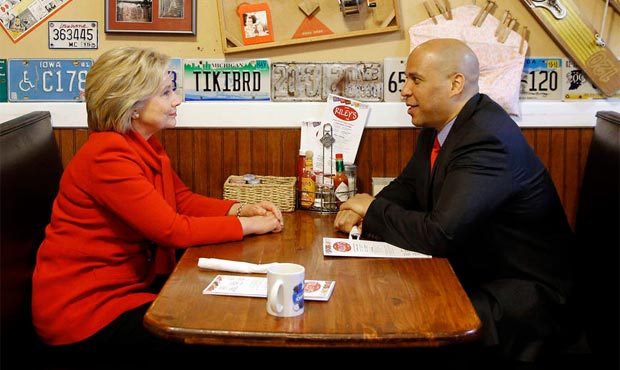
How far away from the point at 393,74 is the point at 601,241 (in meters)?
1.17

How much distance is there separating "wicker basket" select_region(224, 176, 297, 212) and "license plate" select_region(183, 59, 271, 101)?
0.48 metres

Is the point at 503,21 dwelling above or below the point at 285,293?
above

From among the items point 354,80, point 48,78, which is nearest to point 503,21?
point 354,80

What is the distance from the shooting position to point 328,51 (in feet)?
10.8

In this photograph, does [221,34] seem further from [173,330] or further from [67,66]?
[173,330]

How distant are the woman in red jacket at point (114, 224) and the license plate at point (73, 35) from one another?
864 mm

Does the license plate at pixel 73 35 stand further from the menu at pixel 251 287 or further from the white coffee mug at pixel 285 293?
the white coffee mug at pixel 285 293

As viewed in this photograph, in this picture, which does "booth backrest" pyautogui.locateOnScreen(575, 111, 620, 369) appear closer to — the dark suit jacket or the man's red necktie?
the dark suit jacket

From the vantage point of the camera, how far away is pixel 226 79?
130 inches

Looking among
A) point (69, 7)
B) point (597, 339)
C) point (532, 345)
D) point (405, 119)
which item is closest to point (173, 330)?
point (532, 345)

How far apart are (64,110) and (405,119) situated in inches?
59.7

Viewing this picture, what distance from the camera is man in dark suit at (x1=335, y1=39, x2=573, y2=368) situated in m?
2.39

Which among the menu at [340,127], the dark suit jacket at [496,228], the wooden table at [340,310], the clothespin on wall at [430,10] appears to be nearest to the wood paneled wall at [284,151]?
the menu at [340,127]

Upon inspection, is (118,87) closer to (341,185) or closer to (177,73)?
(177,73)
